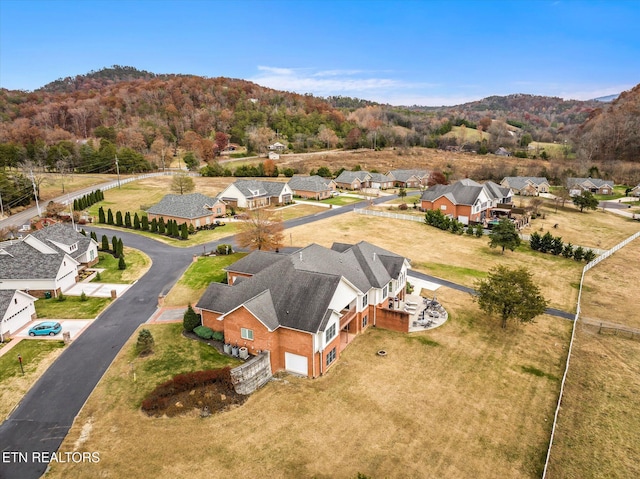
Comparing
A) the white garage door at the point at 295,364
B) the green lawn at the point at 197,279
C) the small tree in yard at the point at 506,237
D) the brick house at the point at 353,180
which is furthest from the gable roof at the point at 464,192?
the white garage door at the point at 295,364

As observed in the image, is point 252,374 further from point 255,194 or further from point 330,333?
point 255,194

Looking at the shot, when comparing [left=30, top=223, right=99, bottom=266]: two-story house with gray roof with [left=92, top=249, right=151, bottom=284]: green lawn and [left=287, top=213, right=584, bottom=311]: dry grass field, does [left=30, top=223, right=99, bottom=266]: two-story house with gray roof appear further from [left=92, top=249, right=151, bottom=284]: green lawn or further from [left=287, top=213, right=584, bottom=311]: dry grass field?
[left=287, top=213, right=584, bottom=311]: dry grass field

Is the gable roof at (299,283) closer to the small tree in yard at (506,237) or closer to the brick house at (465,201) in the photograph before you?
the small tree in yard at (506,237)

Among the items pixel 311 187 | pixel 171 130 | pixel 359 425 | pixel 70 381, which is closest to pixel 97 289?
pixel 70 381

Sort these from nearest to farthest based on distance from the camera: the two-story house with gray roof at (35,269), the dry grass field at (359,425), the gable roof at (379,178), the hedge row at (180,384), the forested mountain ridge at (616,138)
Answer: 1. the dry grass field at (359,425)
2. the hedge row at (180,384)
3. the two-story house with gray roof at (35,269)
4. the gable roof at (379,178)
5. the forested mountain ridge at (616,138)

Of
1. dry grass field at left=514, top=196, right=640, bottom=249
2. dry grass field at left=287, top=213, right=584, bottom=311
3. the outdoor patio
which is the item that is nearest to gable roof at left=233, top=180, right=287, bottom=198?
dry grass field at left=287, top=213, right=584, bottom=311

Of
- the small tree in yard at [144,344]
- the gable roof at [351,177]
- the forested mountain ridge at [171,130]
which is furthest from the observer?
the forested mountain ridge at [171,130]
